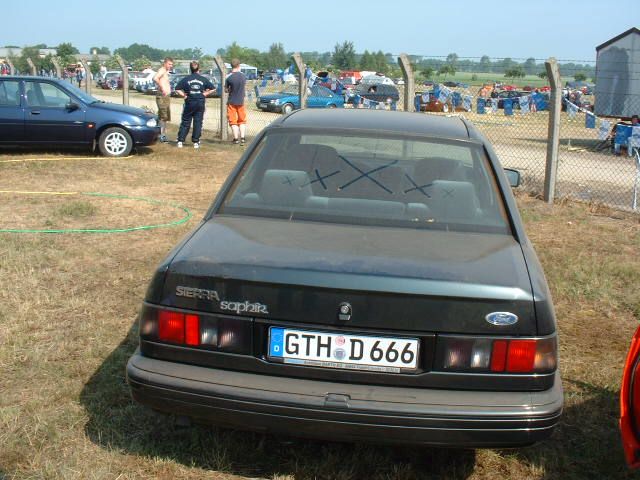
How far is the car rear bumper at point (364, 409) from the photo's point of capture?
279 centimetres

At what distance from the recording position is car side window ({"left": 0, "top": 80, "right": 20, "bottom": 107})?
12.9 meters

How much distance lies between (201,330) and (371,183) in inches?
54.3

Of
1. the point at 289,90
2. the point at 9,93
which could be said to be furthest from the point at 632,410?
the point at 289,90

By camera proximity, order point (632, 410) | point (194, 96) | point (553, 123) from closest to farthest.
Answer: point (632, 410) < point (553, 123) < point (194, 96)

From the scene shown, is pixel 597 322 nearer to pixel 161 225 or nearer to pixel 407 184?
pixel 407 184

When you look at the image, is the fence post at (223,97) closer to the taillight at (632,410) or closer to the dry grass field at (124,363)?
the dry grass field at (124,363)

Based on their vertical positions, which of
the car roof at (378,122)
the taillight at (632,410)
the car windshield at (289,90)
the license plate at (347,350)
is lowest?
the taillight at (632,410)

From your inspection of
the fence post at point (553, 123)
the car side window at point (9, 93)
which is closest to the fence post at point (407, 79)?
the fence post at point (553, 123)

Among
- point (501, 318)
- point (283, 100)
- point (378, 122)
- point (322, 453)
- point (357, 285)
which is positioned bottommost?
point (322, 453)

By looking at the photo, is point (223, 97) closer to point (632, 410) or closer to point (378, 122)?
point (378, 122)

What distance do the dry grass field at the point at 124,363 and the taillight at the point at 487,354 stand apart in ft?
2.60

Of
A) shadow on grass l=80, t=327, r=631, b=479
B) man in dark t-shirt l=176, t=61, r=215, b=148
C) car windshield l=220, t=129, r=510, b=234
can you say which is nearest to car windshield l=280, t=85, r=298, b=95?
man in dark t-shirt l=176, t=61, r=215, b=148

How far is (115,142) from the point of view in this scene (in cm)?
1338

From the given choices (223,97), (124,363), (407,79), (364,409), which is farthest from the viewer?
(223,97)
